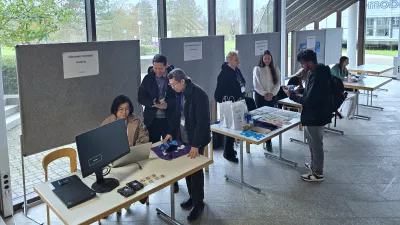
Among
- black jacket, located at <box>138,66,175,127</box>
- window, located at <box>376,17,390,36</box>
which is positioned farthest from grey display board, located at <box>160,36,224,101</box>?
window, located at <box>376,17,390,36</box>

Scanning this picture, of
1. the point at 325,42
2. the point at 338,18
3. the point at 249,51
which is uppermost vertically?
the point at 338,18

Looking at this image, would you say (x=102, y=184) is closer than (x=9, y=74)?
Yes

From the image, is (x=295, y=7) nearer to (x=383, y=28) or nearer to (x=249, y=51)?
(x=249, y=51)

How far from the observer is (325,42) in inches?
289

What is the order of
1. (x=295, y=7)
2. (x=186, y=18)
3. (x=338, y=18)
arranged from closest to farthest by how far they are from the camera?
(x=186, y=18), (x=295, y=7), (x=338, y=18)

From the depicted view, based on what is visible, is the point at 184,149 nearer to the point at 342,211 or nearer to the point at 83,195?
the point at 83,195

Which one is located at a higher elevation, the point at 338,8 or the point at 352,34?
the point at 338,8

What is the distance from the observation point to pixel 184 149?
10.4ft

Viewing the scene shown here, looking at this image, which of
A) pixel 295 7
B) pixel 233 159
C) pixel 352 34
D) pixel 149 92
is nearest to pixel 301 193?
pixel 233 159

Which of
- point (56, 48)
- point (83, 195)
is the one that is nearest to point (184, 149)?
point (83, 195)

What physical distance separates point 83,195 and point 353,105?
5659 mm

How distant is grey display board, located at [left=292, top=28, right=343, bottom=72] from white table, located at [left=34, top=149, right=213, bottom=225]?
169 inches

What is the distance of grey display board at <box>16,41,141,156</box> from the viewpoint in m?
3.14

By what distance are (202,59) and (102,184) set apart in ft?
8.72
